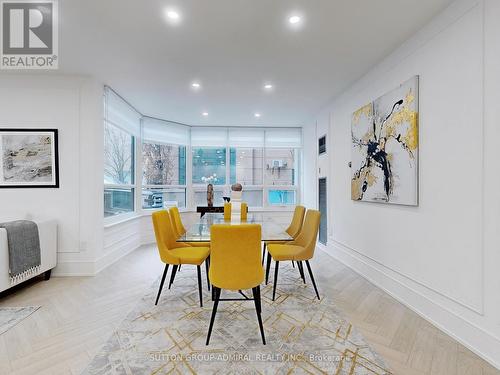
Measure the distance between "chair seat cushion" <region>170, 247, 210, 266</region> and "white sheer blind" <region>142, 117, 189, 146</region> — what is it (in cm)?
366

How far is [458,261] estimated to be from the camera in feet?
7.31

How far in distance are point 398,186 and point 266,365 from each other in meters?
A: 2.27

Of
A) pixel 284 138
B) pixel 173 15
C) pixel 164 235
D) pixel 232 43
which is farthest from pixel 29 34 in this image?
pixel 284 138

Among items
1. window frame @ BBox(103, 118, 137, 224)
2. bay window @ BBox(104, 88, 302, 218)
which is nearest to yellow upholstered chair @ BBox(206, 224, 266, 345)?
window frame @ BBox(103, 118, 137, 224)

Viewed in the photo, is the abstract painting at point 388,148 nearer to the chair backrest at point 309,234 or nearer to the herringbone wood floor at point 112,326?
the chair backrest at point 309,234

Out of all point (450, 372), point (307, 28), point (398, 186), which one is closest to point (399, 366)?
point (450, 372)

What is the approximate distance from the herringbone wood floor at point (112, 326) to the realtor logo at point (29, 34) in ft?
9.15

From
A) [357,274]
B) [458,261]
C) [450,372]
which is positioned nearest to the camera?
[450,372]

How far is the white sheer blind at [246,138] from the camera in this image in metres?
6.76

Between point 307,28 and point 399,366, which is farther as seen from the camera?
point 307,28

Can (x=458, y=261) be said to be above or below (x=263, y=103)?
below

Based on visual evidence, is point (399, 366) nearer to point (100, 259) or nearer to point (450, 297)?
point (450, 297)

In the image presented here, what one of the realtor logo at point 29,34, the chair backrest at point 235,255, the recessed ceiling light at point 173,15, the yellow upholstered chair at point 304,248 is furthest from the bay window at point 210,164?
the chair backrest at point 235,255

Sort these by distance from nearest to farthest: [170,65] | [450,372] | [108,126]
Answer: [450,372]
[170,65]
[108,126]
